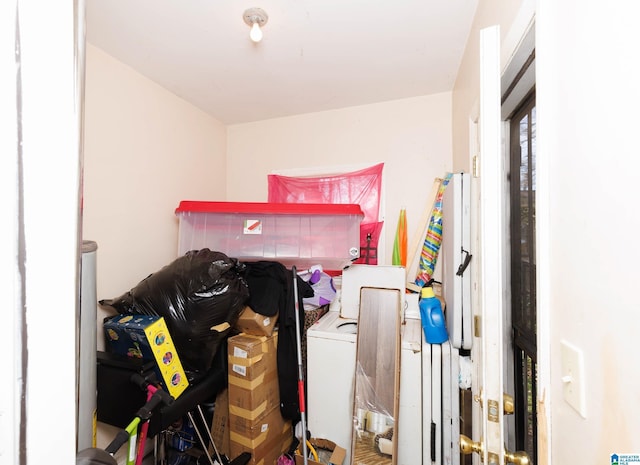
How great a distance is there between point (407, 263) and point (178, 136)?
205 cm

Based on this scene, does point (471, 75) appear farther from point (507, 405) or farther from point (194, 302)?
point (194, 302)

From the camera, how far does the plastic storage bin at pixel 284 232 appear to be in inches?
75.3

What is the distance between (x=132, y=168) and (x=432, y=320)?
2.07 m

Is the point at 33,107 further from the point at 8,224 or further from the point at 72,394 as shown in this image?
the point at 72,394

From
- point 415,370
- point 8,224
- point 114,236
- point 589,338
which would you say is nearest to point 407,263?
point 415,370

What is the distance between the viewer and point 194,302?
1437 mm

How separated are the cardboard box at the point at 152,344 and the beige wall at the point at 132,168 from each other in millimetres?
390

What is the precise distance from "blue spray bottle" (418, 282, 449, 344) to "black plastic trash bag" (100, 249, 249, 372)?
100 cm

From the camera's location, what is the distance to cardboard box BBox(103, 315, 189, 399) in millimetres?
1310

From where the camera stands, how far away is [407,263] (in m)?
2.19

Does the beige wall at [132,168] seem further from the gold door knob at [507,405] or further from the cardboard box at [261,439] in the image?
the gold door knob at [507,405]

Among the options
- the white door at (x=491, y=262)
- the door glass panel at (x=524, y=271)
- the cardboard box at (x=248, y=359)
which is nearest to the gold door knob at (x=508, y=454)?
the white door at (x=491, y=262)

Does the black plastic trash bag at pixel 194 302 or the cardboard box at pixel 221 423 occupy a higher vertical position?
the black plastic trash bag at pixel 194 302

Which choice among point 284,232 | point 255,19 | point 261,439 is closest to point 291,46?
point 255,19
